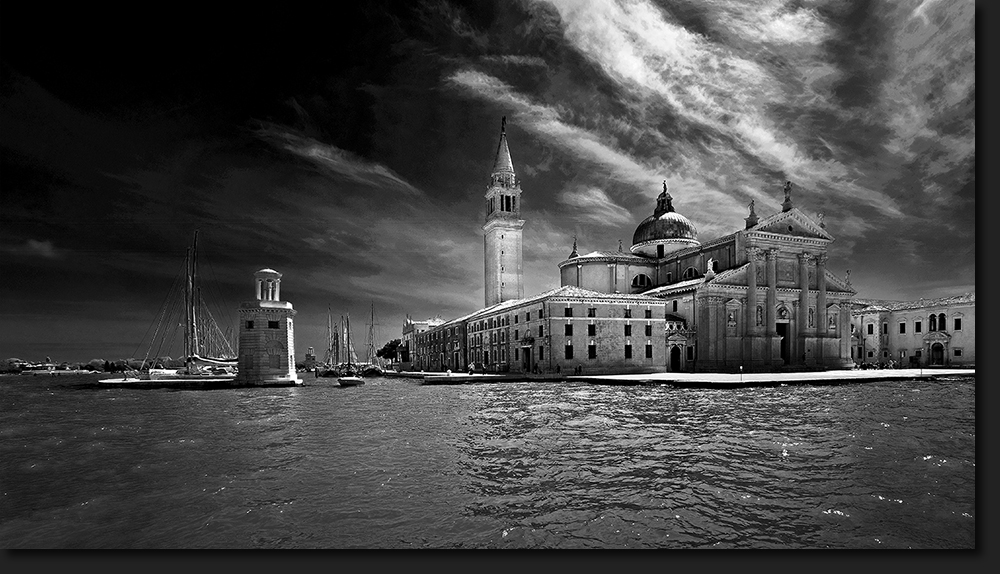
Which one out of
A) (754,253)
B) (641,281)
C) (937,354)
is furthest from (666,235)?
(937,354)

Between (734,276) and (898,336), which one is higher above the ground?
(734,276)

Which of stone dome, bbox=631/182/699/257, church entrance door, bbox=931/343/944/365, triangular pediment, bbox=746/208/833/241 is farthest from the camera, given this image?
stone dome, bbox=631/182/699/257

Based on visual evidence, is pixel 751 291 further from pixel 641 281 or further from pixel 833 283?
pixel 641 281

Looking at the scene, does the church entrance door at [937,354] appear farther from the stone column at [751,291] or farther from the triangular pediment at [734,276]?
the triangular pediment at [734,276]

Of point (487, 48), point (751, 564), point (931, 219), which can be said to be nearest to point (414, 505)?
point (751, 564)

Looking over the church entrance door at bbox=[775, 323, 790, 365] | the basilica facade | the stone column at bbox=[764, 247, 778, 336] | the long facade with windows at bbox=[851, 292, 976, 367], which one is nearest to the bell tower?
→ the basilica facade

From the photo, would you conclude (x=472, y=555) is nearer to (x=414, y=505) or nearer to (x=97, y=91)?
(x=414, y=505)

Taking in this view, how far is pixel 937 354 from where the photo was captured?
1086 inches

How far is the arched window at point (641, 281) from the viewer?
49438 millimetres

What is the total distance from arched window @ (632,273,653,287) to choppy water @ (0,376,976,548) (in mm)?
35611

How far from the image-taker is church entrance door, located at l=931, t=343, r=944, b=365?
26270mm

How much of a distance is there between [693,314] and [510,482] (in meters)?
35.6

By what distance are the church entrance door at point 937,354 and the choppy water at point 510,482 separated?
16133 millimetres

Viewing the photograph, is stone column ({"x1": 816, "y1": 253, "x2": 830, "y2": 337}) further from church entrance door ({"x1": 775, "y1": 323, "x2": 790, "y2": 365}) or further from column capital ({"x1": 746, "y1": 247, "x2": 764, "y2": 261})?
column capital ({"x1": 746, "y1": 247, "x2": 764, "y2": 261})
